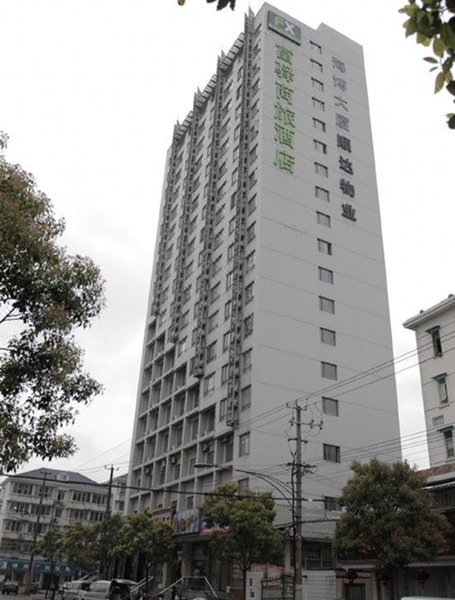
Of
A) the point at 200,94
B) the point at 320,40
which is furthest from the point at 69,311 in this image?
the point at 200,94

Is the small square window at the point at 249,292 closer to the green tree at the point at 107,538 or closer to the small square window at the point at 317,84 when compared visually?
the green tree at the point at 107,538

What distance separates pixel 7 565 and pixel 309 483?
193 feet

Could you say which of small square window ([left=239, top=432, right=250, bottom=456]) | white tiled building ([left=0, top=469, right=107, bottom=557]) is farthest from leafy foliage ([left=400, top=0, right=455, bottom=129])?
white tiled building ([left=0, top=469, right=107, bottom=557])

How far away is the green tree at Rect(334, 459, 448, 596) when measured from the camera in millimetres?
22109

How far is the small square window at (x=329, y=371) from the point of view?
4656 cm

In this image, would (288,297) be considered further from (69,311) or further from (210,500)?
(69,311)

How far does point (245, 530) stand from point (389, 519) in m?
11.3

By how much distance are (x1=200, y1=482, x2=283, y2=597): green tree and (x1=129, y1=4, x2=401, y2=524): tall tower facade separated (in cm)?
538

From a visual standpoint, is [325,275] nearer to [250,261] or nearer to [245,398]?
[250,261]

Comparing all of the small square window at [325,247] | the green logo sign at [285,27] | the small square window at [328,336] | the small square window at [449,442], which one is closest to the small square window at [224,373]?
the small square window at [328,336]

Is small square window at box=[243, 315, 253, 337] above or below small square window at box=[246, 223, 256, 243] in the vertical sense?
below

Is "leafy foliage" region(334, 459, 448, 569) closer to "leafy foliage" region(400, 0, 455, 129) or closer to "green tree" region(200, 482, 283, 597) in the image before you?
"green tree" region(200, 482, 283, 597)

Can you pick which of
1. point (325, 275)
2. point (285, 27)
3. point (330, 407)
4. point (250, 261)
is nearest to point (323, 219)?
point (325, 275)

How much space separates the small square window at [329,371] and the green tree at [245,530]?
591 inches
